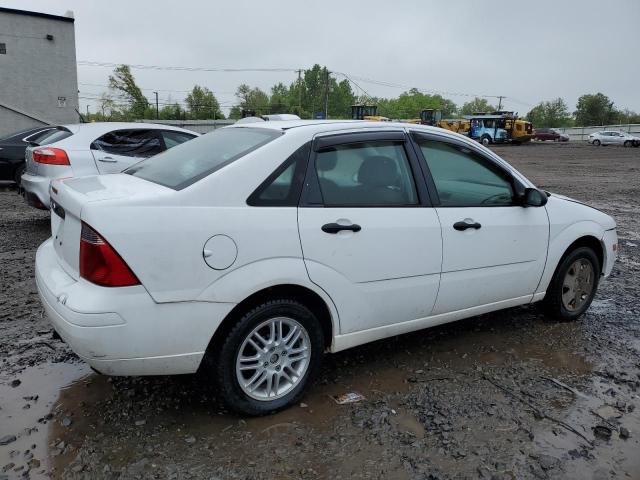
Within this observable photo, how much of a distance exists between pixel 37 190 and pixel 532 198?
19.7ft

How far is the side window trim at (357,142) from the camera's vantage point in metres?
Answer: 3.03

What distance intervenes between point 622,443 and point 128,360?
270 cm

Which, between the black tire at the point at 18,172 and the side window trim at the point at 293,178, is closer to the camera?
the side window trim at the point at 293,178

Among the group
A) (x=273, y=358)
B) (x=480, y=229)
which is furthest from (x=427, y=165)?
(x=273, y=358)

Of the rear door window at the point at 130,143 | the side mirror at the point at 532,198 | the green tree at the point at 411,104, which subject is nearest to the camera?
the side mirror at the point at 532,198

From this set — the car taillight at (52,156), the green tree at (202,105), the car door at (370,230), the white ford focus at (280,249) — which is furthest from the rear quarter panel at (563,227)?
the green tree at (202,105)

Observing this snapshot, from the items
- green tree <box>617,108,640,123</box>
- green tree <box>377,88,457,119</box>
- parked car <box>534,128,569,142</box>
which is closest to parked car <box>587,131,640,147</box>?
parked car <box>534,128,569,142</box>

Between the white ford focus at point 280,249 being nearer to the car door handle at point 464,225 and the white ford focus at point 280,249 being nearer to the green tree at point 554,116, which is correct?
the car door handle at point 464,225

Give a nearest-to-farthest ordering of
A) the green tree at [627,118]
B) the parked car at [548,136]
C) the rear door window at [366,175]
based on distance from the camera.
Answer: the rear door window at [366,175] → the parked car at [548,136] → the green tree at [627,118]

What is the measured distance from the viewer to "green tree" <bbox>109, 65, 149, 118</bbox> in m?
68.1

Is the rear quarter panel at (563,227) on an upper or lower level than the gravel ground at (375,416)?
upper

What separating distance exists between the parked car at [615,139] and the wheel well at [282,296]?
167ft

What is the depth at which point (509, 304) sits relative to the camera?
13.3 ft

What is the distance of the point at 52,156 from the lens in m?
6.79
